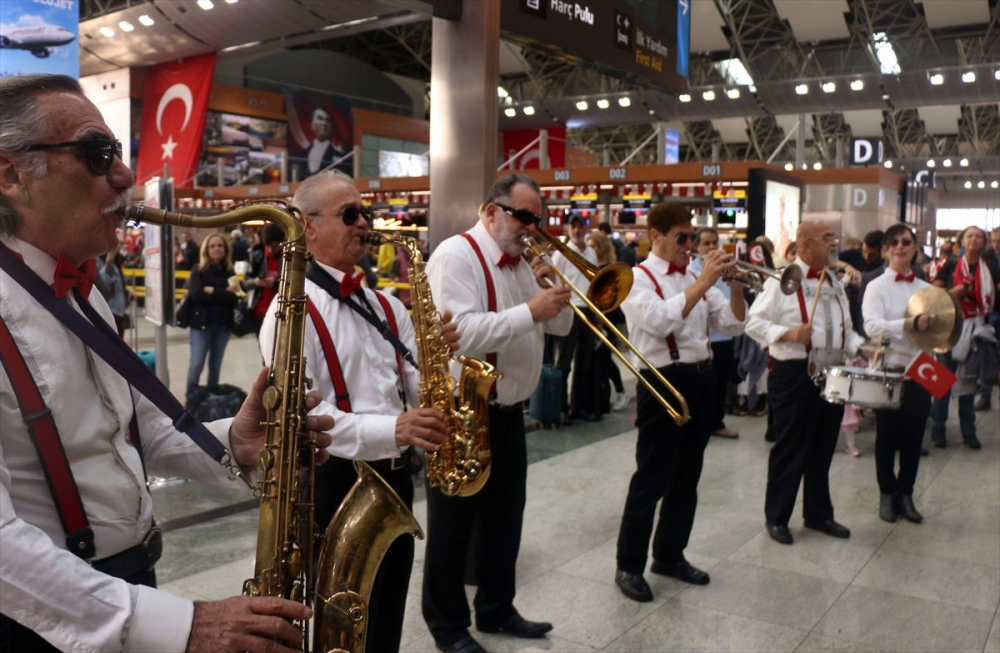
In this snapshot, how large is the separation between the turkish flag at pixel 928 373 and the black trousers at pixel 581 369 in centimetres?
345

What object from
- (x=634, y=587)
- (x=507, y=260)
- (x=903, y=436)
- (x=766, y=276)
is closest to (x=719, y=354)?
(x=903, y=436)

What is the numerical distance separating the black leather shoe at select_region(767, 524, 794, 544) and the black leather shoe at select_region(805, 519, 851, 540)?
22cm

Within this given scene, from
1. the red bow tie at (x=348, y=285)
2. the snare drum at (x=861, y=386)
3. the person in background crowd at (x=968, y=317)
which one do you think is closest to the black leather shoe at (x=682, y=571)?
the snare drum at (x=861, y=386)

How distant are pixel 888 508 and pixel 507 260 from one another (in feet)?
11.0

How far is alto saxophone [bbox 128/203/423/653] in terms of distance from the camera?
1728 millimetres

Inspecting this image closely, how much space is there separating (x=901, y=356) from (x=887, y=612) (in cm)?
A: 183

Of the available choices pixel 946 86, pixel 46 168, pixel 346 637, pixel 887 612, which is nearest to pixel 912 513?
pixel 887 612

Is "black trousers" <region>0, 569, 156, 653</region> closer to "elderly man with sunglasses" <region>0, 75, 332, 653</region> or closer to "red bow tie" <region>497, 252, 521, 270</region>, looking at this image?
"elderly man with sunglasses" <region>0, 75, 332, 653</region>

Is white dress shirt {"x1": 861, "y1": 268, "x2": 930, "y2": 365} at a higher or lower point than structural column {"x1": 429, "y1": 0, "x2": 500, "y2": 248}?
lower

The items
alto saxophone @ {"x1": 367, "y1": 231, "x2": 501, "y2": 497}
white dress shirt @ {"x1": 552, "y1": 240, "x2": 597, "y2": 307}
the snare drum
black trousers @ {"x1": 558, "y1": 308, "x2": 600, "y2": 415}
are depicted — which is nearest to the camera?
alto saxophone @ {"x1": 367, "y1": 231, "x2": 501, "y2": 497}

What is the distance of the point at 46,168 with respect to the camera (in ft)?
4.80

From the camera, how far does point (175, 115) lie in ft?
52.4

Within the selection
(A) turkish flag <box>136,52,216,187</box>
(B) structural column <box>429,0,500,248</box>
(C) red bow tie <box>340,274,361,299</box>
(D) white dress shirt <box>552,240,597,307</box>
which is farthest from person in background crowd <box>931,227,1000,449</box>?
(A) turkish flag <box>136,52,216,187</box>

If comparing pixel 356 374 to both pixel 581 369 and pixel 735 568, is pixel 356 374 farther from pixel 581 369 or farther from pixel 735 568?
pixel 581 369
